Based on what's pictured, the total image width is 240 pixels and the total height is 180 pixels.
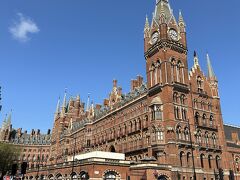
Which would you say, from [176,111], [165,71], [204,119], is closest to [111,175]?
[176,111]

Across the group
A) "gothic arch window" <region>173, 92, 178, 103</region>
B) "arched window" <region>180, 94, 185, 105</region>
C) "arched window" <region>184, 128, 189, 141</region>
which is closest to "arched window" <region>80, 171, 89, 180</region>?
"arched window" <region>184, 128, 189, 141</region>

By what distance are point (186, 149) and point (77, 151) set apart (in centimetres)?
5053

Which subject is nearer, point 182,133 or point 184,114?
point 182,133

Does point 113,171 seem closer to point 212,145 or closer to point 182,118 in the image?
point 182,118

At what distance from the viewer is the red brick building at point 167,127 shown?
Result: 48.3 metres

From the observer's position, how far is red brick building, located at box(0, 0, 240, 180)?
48.3 m

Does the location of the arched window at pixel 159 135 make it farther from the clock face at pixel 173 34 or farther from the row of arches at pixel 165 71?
the clock face at pixel 173 34

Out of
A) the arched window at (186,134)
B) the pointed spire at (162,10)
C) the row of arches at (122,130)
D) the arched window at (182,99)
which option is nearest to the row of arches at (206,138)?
the arched window at (186,134)

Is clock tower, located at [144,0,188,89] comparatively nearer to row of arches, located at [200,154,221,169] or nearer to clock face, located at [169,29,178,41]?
clock face, located at [169,29,178,41]

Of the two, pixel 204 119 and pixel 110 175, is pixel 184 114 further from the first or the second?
pixel 110 175

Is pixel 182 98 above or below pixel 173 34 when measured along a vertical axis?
below

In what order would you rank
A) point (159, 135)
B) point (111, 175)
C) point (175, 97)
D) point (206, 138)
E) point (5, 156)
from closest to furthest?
point (111, 175), point (159, 135), point (175, 97), point (206, 138), point (5, 156)

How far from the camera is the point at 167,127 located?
162 feet

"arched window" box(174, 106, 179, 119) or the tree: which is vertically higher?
"arched window" box(174, 106, 179, 119)
